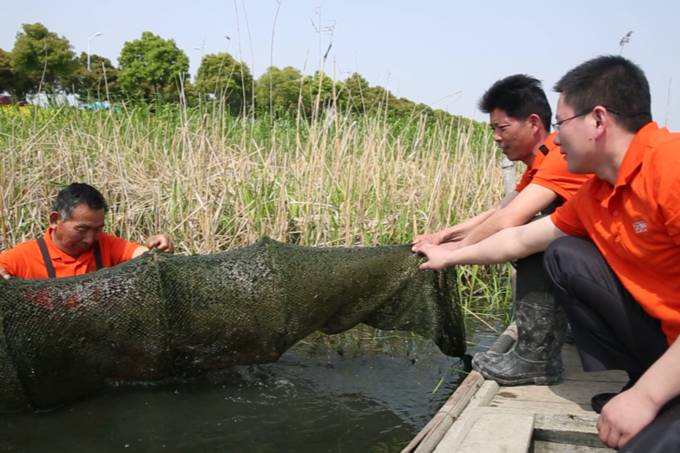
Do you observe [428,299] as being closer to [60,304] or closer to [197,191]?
[60,304]

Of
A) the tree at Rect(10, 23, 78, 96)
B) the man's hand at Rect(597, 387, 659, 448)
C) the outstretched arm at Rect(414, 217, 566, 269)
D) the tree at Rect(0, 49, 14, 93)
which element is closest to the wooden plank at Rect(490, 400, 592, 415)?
the outstretched arm at Rect(414, 217, 566, 269)

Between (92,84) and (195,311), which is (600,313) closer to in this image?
(195,311)

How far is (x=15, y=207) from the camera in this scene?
482 centimetres

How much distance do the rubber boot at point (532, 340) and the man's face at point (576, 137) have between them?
2.44ft

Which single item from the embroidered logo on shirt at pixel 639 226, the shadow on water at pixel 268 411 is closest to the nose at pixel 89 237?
the shadow on water at pixel 268 411

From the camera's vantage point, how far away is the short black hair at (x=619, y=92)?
6.61ft

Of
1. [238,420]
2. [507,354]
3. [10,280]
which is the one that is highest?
[10,280]

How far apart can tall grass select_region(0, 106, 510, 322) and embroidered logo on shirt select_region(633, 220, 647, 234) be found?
274 centimetres

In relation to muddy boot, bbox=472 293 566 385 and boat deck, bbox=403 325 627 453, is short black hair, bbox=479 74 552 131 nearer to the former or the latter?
muddy boot, bbox=472 293 566 385

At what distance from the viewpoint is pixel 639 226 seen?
195 centimetres

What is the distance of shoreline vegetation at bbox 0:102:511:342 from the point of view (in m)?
4.80

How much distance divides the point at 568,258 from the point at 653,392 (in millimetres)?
742

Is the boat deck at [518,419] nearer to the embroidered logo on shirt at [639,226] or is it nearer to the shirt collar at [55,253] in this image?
the embroidered logo on shirt at [639,226]

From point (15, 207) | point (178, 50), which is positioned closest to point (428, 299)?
point (15, 207)
